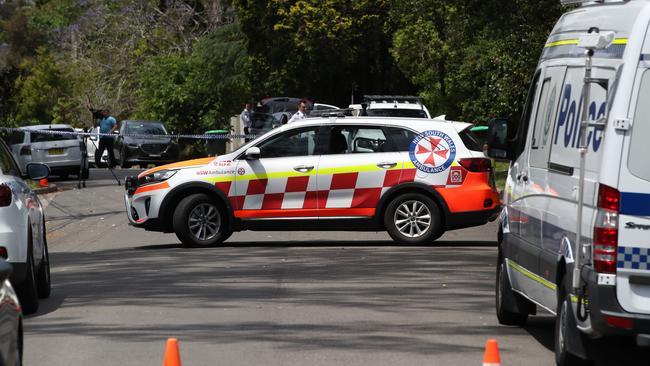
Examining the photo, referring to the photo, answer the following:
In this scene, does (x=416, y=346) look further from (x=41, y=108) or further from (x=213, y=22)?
(x=41, y=108)

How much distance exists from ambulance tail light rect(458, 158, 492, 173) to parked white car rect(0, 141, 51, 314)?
21.9ft

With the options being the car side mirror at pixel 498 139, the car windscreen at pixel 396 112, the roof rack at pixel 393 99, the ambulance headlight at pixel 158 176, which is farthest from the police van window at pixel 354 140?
the roof rack at pixel 393 99

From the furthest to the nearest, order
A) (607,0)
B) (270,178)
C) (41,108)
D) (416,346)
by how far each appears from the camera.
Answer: (41,108), (270,178), (416,346), (607,0)

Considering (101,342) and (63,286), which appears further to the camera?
(63,286)

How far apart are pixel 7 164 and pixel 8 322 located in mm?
5676

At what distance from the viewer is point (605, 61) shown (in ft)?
26.1

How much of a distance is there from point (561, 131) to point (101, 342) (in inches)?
144

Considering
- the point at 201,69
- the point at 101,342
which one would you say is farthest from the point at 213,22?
the point at 101,342

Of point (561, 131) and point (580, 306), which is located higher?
point (561, 131)

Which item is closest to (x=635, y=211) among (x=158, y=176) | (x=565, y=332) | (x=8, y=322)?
(x=565, y=332)

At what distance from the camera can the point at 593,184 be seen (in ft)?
25.3

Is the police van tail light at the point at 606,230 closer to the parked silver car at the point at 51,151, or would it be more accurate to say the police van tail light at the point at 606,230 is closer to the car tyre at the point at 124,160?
the parked silver car at the point at 51,151

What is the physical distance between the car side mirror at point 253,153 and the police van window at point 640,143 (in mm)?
10358

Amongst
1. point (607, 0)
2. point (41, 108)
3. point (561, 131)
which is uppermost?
point (607, 0)
